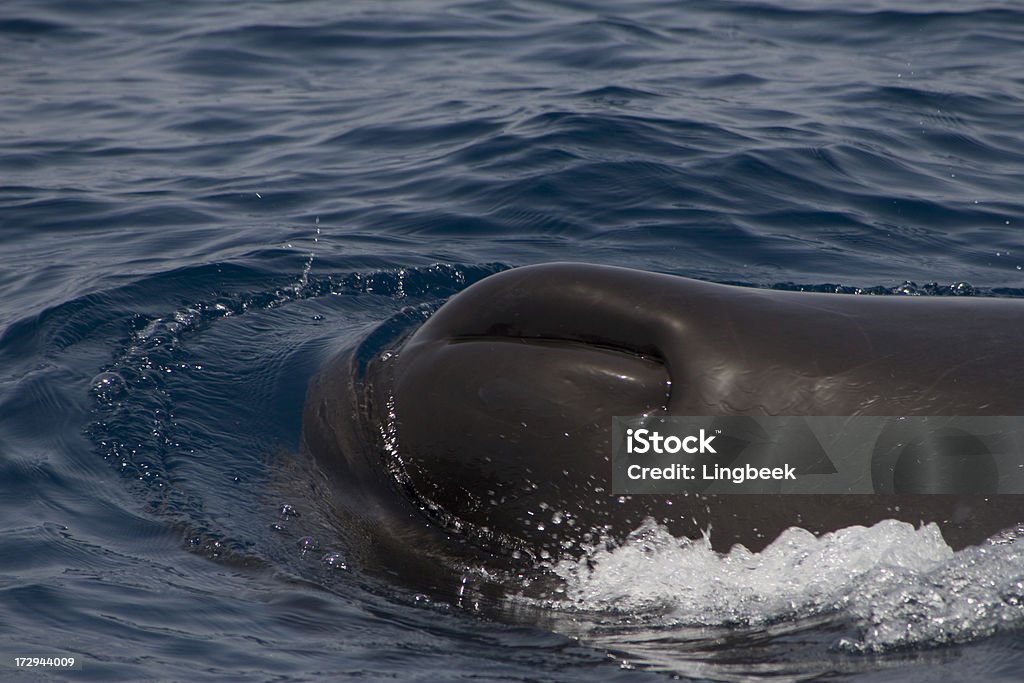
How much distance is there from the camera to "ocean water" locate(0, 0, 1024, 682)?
492 cm

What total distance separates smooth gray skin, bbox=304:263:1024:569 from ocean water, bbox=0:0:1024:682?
15 cm

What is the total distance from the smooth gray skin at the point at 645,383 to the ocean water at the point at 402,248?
15cm

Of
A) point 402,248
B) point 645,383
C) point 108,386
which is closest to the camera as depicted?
point 645,383

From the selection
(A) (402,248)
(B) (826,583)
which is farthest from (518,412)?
(A) (402,248)

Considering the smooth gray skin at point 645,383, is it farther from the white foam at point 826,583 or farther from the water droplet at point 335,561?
the water droplet at point 335,561

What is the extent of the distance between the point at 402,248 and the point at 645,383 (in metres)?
6.41

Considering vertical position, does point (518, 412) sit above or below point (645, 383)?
below

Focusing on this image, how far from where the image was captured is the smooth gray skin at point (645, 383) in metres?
4.73

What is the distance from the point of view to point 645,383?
188 inches

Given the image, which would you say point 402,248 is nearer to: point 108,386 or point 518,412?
point 108,386

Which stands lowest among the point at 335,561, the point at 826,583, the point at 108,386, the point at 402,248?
the point at 335,561

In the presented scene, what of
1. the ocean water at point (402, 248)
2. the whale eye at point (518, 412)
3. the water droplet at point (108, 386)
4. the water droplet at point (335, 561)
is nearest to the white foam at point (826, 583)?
the ocean water at point (402, 248)

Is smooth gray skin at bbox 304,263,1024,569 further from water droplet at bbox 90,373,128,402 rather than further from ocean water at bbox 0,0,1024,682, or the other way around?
water droplet at bbox 90,373,128,402

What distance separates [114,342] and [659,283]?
5.11m
